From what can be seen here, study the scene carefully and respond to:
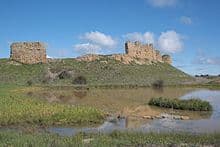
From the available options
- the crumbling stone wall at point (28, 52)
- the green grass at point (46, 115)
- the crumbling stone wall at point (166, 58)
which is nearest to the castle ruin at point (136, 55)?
the crumbling stone wall at point (166, 58)

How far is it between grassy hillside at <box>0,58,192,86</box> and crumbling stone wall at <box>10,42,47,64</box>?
7.74 ft

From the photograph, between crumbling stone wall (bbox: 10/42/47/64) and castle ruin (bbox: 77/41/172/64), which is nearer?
crumbling stone wall (bbox: 10/42/47/64)

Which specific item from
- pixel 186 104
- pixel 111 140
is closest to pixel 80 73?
pixel 186 104

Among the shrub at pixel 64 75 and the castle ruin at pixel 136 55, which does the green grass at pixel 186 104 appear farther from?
the castle ruin at pixel 136 55

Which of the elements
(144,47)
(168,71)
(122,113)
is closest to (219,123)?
(122,113)

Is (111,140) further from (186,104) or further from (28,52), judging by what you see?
(28,52)

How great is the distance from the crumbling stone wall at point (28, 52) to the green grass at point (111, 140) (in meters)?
71.8

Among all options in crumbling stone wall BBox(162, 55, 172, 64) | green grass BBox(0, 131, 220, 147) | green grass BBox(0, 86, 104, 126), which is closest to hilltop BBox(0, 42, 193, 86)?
crumbling stone wall BBox(162, 55, 172, 64)

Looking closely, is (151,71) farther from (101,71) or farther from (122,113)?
(122,113)

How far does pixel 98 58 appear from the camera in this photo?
302ft

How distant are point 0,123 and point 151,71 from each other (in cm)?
7321

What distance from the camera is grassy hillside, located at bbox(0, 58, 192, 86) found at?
236 ft

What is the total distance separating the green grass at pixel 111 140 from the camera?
43.5 ft

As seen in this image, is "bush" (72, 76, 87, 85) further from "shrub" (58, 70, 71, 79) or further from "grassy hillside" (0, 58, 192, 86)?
"shrub" (58, 70, 71, 79)
